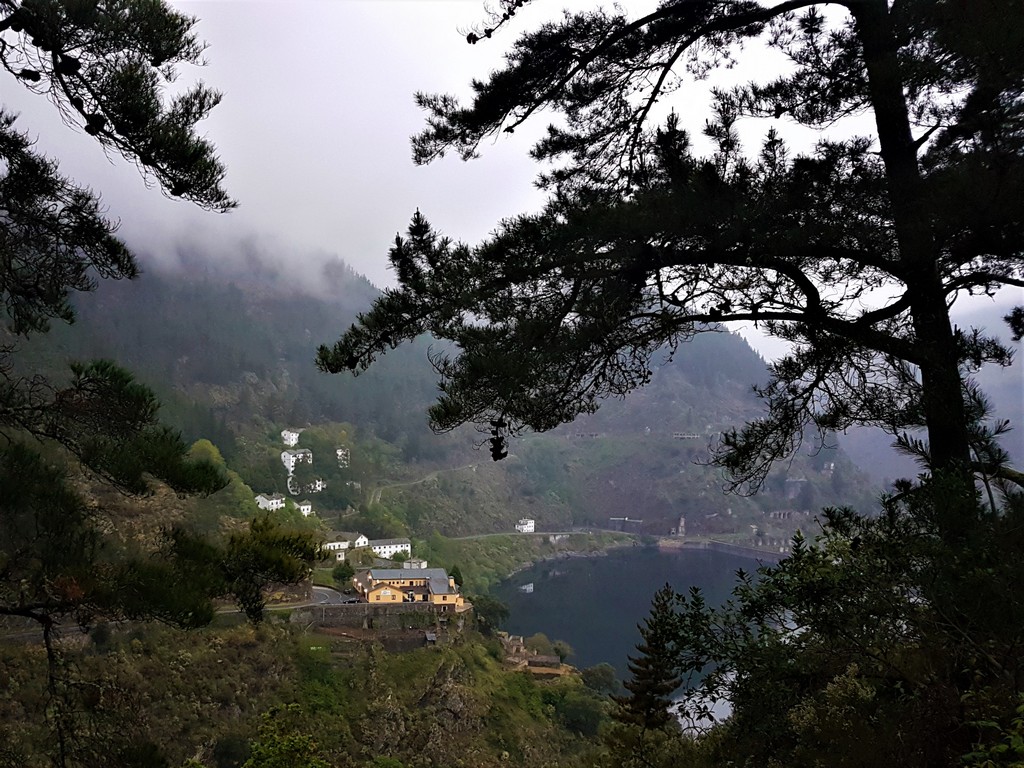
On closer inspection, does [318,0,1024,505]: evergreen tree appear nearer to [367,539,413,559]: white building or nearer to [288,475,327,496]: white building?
[367,539,413,559]: white building

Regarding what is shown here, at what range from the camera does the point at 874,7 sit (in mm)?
2217

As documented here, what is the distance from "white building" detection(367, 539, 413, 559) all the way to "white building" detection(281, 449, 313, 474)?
1387cm

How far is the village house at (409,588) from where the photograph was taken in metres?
19.3

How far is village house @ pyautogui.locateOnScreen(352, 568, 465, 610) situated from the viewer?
19.3 meters

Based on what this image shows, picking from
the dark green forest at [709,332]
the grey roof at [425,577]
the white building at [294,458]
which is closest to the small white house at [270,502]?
the white building at [294,458]

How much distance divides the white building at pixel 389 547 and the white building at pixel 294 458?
13872mm

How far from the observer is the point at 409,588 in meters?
21.1

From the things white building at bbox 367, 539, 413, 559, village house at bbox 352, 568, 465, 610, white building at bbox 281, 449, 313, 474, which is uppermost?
white building at bbox 281, 449, 313, 474

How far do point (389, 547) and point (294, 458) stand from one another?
53.3 ft

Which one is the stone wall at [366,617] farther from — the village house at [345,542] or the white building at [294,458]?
the white building at [294,458]

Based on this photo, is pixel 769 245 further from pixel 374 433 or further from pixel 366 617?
pixel 374 433

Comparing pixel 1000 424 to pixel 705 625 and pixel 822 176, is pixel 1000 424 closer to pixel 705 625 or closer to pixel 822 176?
pixel 822 176

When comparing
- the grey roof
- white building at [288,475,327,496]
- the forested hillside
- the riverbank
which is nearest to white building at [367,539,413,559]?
the riverbank

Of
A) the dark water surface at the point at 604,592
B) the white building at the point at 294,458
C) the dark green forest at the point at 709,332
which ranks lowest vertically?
the dark water surface at the point at 604,592
